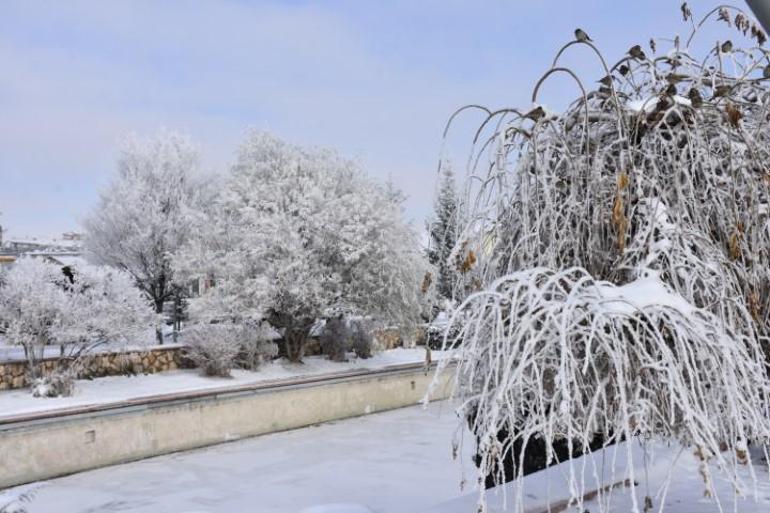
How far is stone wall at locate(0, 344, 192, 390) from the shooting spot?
15250mm

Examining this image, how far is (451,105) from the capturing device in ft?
14.3

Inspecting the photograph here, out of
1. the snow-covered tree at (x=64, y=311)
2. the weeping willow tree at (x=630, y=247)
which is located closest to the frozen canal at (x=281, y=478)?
the snow-covered tree at (x=64, y=311)

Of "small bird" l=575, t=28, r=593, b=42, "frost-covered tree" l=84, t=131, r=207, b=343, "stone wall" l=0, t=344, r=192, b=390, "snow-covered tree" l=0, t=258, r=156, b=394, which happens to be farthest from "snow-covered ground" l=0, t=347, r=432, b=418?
"small bird" l=575, t=28, r=593, b=42

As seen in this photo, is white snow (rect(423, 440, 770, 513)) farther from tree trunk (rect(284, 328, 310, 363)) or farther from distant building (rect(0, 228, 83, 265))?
distant building (rect(0, 228, 83, 265))

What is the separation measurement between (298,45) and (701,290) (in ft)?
20.1

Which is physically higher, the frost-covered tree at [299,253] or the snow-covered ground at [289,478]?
the frost-covered tree at [299,253]

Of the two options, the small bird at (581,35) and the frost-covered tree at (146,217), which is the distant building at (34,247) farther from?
the small bird at (581,35)

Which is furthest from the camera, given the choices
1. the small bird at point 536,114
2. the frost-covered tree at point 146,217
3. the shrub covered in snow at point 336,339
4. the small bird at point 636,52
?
the frost-covered tree at point 146,217

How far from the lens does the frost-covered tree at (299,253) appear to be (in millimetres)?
19531

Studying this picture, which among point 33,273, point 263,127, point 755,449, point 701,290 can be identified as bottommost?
point 755,449

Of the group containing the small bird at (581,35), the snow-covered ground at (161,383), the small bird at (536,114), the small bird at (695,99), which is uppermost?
the small bird at (581,35)

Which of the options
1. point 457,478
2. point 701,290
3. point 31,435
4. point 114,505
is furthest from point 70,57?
point 701,290

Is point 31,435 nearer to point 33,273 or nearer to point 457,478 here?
point 33,273

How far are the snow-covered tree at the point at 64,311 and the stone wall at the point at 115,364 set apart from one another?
0.25m
